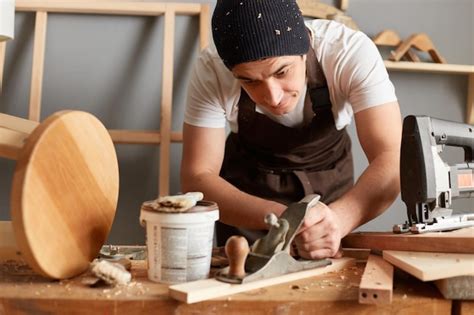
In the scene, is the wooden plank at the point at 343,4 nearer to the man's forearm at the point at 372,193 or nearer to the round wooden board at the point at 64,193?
the man's forearm at the point at 372,193

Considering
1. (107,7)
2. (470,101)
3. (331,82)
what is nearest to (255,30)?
(331,82)

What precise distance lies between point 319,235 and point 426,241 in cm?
19

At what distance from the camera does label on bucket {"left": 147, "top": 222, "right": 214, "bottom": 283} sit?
857 millimetres

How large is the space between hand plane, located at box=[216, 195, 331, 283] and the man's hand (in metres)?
0.05

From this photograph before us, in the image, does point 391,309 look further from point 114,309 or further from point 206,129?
point 206,129

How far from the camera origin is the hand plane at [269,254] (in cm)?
83

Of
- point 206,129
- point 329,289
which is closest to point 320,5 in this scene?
point 206,129

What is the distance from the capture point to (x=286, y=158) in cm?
156

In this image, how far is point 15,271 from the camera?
0.95 metres

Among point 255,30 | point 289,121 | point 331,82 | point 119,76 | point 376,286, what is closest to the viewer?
point 376,286

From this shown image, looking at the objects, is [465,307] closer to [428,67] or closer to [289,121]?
[289,121]

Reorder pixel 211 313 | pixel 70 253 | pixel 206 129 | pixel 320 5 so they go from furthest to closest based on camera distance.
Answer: pixel 320 5 → pixel 206 129 → pixel 70 253 → pixel 211 313

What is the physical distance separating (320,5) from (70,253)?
1.38m

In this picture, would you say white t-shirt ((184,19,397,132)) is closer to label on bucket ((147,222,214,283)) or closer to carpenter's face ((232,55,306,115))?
carpenter's face ((232,55,306,115))
